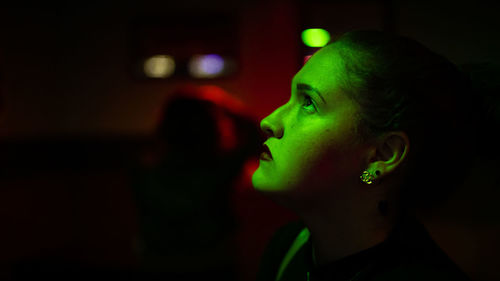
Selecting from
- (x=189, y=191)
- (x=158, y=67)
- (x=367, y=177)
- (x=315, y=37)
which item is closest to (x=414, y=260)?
(x=367, y=177)

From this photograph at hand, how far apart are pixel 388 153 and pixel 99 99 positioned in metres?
4.68

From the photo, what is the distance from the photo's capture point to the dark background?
3.96m

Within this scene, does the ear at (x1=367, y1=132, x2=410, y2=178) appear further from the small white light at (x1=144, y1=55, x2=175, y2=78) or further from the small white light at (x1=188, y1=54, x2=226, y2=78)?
the small white light at (x1=144, y1=55, x2=175, y2=78)

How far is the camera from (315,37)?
1.42 m

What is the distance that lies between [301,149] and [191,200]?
1.13 metres

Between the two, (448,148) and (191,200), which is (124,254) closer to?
(191,200)

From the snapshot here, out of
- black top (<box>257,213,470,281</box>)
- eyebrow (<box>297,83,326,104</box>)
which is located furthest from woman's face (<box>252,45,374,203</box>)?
black top (<box>257,213,470,281</box>)

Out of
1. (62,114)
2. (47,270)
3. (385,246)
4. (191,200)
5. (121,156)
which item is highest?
(385,246)

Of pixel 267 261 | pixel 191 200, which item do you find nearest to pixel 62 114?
pixel 191 200

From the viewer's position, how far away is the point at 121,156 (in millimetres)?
4711

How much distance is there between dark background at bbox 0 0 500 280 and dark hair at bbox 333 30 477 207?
2689mm

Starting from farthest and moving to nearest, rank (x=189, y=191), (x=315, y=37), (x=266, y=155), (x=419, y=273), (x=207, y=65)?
(x=207, y=65)
(x=189, y=191)
(x=315, y=37)
(x=266, y=155)
(x=419, y=273)

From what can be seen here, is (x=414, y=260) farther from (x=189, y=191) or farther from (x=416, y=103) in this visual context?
(x=189, y=191)

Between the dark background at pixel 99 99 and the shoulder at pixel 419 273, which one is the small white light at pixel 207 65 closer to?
the dark background at pixel 99 99
